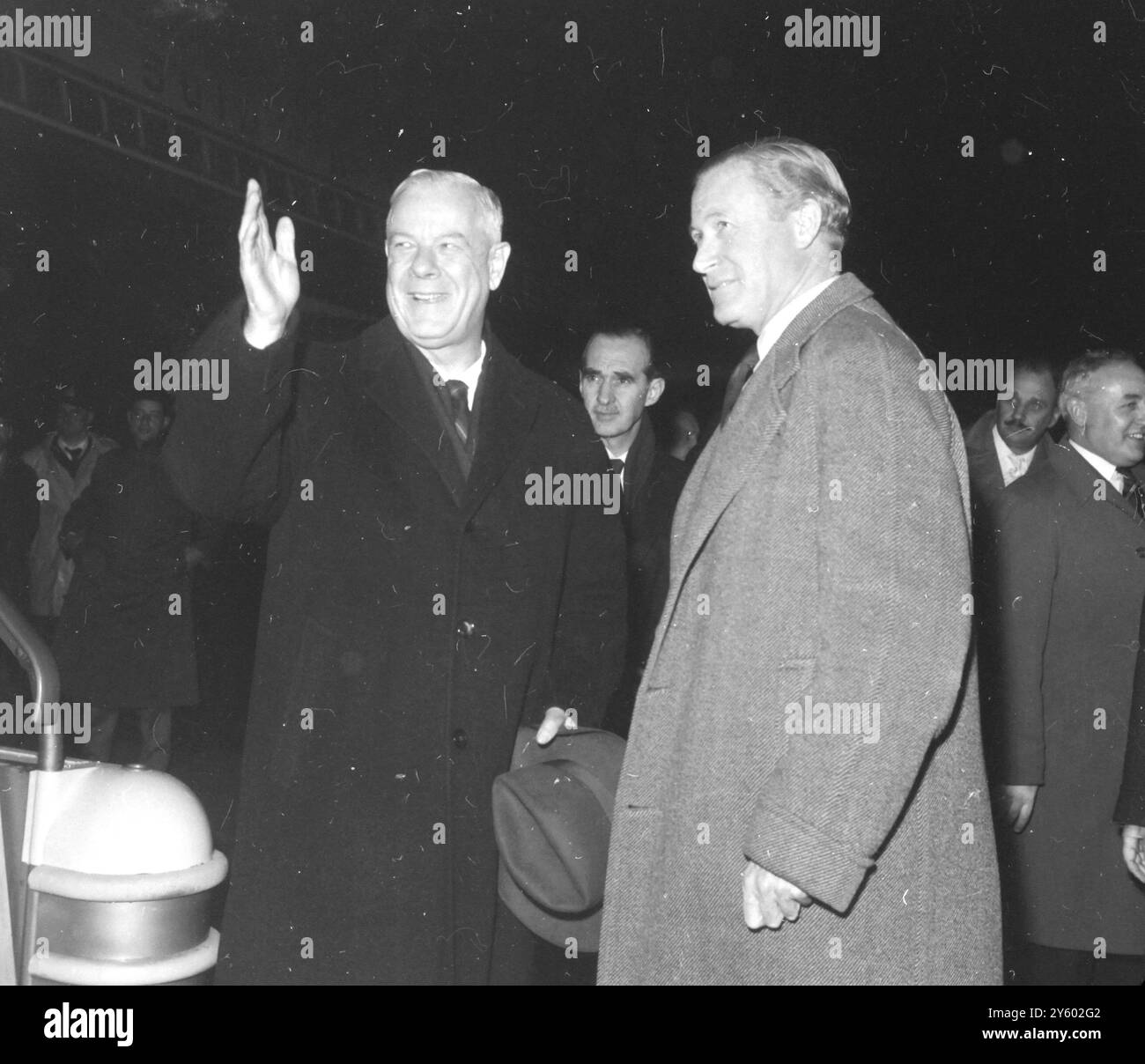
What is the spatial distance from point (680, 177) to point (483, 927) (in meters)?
8.06

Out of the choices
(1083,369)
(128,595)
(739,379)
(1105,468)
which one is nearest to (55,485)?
(128,595)

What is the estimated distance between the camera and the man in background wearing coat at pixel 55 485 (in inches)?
258

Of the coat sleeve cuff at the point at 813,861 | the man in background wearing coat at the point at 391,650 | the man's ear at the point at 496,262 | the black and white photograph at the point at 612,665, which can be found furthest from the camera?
the man's ear at the point at 496,262

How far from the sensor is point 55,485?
22.3 feet

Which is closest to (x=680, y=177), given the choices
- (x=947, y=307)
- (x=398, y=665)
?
(x=947, y=307)

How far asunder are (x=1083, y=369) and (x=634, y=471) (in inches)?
55.8

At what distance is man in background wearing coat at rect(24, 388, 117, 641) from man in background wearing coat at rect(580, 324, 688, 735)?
337 centimetres

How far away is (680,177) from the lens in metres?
9.72

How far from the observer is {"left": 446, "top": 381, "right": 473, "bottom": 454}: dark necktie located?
2592mm

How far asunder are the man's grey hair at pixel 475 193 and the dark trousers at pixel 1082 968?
2.34 m

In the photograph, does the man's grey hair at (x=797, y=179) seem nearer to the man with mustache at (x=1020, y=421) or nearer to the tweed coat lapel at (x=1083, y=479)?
the tweed coat lapel at (x=1083, y=479)

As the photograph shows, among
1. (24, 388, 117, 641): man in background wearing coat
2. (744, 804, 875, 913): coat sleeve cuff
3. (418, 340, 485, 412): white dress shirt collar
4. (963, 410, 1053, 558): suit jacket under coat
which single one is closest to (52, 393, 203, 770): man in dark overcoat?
(24, 388, 117, 641): man in background wearing coat

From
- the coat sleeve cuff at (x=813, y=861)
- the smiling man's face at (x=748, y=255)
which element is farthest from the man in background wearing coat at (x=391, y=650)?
the coat sleeve cuff at (x=813, y=861)

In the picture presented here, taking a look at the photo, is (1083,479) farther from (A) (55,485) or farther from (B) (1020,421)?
(A) (55,485)
